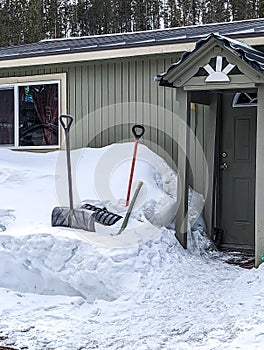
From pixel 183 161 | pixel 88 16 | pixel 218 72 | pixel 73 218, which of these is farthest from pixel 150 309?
pixel 88 16

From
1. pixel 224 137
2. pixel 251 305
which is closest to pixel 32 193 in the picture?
pixel 224 137

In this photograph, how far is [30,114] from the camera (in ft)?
30.4

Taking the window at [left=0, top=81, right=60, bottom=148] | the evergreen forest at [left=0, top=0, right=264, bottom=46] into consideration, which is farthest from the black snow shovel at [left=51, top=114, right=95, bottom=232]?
the evergreen forest at [left=0, top=0, right=264, bottom=46]

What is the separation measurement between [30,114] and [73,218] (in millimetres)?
3471

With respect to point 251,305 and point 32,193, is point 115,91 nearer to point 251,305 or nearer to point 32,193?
point 32,193

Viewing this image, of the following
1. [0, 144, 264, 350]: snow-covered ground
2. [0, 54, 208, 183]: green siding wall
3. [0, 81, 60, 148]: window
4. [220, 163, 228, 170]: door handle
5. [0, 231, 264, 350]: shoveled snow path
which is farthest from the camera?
[0, 81, 60, 148]: window

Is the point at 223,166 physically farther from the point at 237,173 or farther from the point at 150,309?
the point at 150,309

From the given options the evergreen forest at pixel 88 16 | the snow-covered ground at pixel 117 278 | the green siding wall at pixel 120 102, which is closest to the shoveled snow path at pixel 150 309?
the snow-covered ground at pixel 117 278

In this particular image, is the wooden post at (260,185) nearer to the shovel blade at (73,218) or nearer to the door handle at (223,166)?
the door handle at (223,166)

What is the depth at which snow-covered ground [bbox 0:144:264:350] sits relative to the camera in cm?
449

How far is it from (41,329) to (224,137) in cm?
382

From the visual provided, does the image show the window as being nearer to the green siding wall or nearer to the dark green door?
the green siding wall

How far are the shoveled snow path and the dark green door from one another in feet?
3.78

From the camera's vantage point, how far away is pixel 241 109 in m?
7.36
